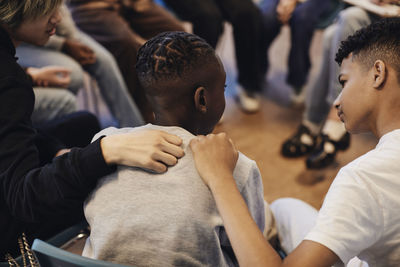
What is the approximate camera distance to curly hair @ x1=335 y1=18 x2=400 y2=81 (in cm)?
78

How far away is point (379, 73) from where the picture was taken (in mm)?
753

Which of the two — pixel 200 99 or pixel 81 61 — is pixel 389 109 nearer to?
pixel 200 99

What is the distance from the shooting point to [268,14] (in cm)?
236

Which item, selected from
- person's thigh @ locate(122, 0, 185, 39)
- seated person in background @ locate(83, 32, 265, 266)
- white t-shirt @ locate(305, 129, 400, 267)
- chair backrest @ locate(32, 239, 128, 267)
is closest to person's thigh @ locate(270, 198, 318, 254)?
seated person in background @ locate(83, 32, 265, 266)

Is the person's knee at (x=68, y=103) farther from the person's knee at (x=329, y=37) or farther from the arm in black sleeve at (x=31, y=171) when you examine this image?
the person's knee at (x=329, y=37)

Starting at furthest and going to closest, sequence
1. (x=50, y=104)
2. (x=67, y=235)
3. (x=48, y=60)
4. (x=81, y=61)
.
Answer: (x=81, y=61), (x=48, y=60), (x=50, y=104), (x=67, y=235)

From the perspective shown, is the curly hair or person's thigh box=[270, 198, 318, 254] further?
person's thigh box=[270, 198, 318, 254]

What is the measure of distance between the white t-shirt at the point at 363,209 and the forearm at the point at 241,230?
0.24 ft

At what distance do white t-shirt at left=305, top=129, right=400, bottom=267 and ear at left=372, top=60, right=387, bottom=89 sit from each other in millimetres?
143

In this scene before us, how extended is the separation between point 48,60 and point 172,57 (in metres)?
1.16

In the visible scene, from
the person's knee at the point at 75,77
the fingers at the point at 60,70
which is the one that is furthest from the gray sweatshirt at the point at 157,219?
the person's knee at the point at 75,77

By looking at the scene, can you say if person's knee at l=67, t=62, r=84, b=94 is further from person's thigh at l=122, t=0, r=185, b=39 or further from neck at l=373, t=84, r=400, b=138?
neck at l=373, t=84, r=400, b=138

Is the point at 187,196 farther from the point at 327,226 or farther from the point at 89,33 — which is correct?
the point at 89,33

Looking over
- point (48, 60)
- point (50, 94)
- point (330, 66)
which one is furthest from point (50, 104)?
point (330, 66)
